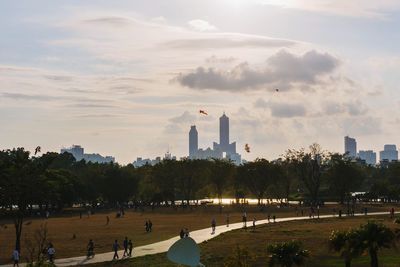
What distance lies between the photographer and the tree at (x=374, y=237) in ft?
121

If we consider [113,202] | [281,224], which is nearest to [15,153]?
[281,224]

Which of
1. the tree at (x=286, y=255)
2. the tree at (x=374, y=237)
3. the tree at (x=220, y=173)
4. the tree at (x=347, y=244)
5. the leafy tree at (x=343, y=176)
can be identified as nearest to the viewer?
the tree at (x=286, y=255)

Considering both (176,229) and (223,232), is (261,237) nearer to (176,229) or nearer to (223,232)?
(223,232)

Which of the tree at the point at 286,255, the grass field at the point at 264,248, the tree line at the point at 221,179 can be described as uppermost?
the tree line at the point at 221,179

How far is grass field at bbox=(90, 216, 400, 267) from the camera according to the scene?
4919cm

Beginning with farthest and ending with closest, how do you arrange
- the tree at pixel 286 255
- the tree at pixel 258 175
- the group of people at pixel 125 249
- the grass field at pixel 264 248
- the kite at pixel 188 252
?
the tree at pixel 258 175 → the group of people at pixel 125 249 → the grass field at pixel 264 248 → the tree at pixel 286 255 → the kite at pixel 188 252

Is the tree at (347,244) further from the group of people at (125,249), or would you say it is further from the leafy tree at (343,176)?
the leafy tree at (343,176)

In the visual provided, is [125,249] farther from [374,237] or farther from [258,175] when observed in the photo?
[258,175]

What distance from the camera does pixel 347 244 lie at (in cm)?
3781

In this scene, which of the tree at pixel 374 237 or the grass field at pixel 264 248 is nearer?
the tree at pixel 374 237

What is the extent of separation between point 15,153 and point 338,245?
40194 mm

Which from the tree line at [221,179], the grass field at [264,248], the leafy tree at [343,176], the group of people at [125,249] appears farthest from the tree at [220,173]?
the group of people at [125,249]

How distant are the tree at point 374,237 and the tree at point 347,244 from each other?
0.34 meters

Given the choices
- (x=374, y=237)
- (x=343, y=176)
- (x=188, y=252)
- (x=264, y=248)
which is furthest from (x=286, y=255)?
(x=343, y=176)
